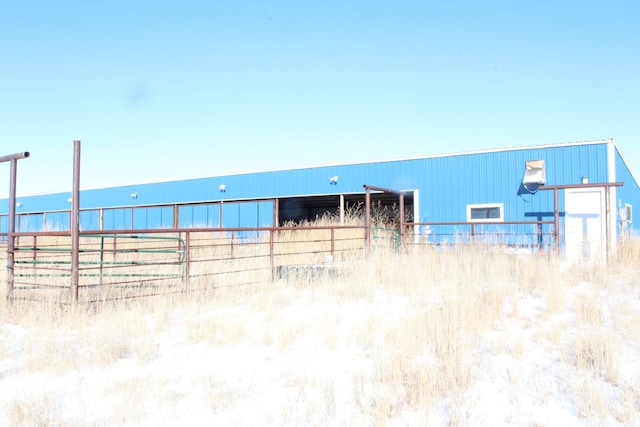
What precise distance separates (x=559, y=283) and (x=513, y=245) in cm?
688

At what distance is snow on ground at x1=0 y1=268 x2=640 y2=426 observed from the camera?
3588 millimetres

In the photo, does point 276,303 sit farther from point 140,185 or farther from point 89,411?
point 140,185

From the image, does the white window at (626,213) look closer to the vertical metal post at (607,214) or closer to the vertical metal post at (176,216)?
the vertical metal post at (607,214)

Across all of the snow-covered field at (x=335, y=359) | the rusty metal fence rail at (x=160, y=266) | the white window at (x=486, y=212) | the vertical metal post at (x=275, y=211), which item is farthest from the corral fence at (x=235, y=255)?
the vertical metal post at (x=275, y=211)

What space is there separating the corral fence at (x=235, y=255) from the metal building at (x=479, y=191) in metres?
0.40

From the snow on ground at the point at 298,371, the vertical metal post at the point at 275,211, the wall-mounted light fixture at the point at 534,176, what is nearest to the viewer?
the snow on ground at the point at 298,371

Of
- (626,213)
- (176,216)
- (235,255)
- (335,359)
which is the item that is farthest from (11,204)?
(626,213)

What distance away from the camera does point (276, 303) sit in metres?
7.60

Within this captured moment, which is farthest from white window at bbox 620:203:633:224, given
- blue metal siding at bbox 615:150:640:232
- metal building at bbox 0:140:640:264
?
blue metal siding at bbox 615:150:640:232

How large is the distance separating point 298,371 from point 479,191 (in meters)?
13.2

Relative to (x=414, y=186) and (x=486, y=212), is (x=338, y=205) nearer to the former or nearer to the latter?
(x=414, y=186)

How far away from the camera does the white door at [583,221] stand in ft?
45.5

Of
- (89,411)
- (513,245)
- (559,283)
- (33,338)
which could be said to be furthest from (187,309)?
(513,245)

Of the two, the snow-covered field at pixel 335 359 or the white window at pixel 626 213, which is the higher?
the white window at pixel 626 213
